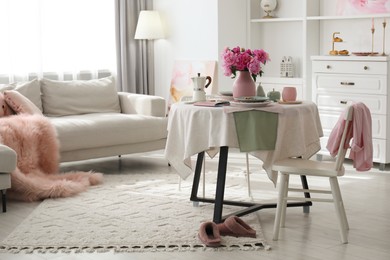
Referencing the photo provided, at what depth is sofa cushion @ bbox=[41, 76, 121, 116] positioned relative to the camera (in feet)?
20.5

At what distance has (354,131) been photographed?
3779 mm

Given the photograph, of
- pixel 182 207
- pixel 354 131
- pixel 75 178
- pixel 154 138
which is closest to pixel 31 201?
pixel 75 178

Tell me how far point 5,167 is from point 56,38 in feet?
8.49

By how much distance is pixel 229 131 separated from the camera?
3.96 meters

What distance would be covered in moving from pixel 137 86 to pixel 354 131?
4.20m

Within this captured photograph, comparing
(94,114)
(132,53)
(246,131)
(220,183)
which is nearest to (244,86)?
(246,131)

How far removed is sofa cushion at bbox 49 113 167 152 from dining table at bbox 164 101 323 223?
62.7 inches

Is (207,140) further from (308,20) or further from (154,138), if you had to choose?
(308,20)

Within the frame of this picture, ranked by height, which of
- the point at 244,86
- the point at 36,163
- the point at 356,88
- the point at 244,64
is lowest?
the point at 36,163

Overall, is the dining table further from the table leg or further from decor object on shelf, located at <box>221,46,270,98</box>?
decor object on shelf, located at <box>221,46,270,98</box>

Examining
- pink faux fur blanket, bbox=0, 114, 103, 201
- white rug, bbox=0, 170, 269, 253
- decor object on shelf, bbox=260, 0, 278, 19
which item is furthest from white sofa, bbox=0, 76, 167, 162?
decor object on shelf, bbox=260, 0, 278, 19

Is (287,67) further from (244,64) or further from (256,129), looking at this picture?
(256,129)

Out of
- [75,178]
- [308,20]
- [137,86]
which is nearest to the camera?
[75,178]

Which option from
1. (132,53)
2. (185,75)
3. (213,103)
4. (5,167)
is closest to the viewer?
(213,103)
